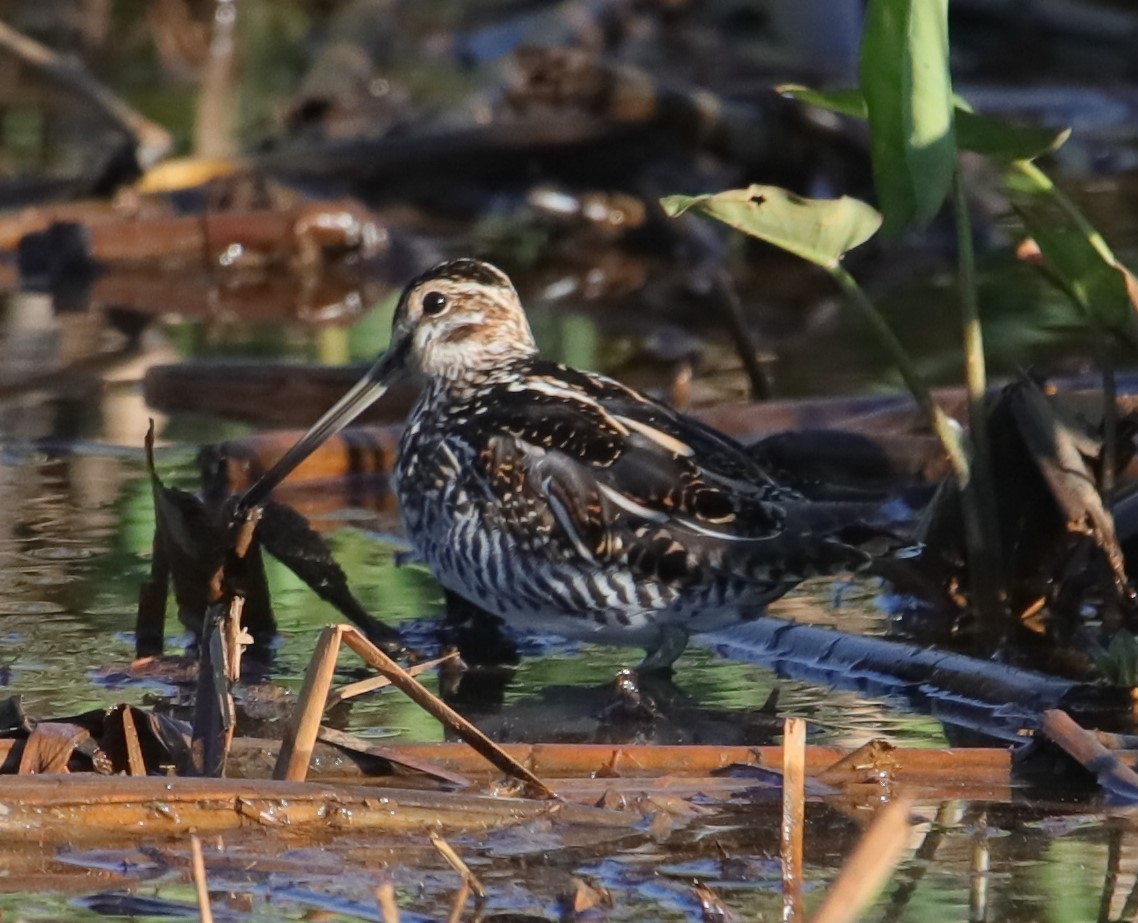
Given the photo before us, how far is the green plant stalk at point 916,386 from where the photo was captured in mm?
4434

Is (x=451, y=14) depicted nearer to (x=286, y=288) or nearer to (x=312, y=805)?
(x=286, y=288)

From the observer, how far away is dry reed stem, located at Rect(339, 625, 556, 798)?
3297mm

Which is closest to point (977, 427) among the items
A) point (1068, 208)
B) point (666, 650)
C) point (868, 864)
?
point (1068, 208)

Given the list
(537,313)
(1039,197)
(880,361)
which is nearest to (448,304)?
(1039,197)

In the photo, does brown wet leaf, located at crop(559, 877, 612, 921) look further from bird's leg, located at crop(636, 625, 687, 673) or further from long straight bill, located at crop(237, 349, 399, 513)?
long straight bill, located at crop(237, 349, 399, 513)

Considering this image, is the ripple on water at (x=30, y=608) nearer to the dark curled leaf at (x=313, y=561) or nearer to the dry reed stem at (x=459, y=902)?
the dark curled leaf at (x=313, y=561)

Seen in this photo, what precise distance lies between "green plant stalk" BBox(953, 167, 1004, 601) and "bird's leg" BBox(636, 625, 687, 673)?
2.24 feet

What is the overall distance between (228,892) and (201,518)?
1535mm

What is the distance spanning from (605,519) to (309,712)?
1.18 meters

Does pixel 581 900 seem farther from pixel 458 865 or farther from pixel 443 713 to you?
pixel 443 713

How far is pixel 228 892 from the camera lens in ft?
10.1

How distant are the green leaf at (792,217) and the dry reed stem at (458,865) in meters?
1.48

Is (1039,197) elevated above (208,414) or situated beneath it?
elevated above

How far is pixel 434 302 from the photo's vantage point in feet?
16.9
